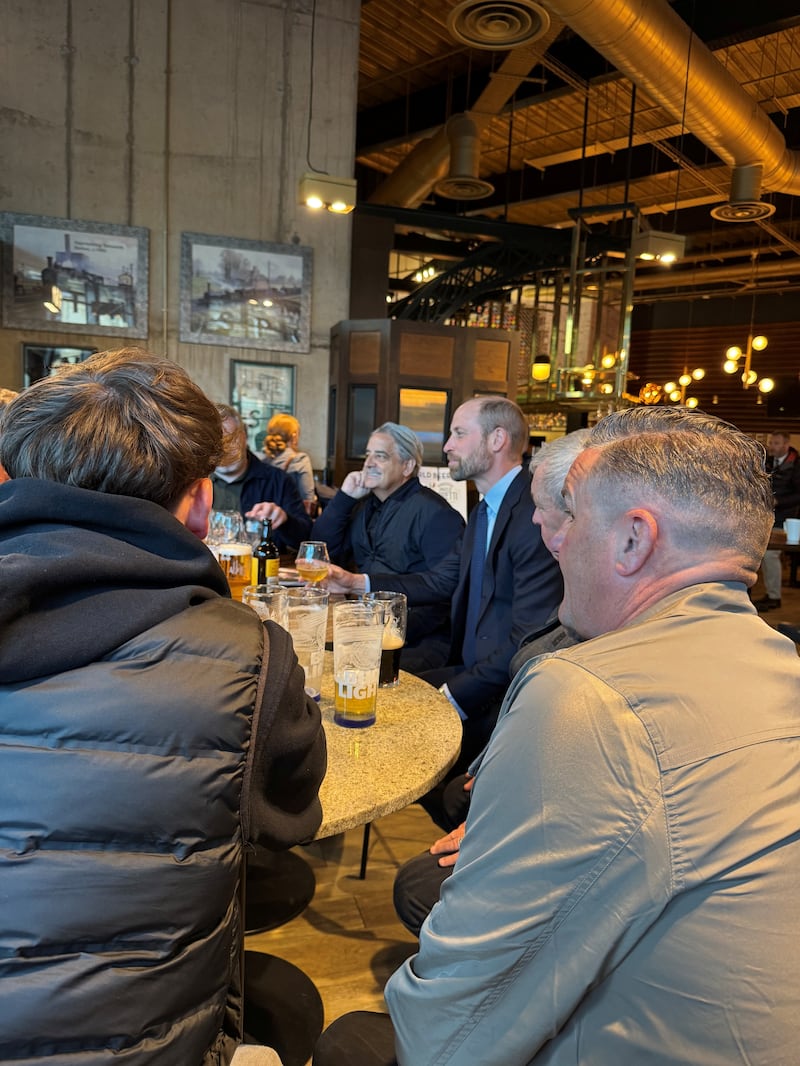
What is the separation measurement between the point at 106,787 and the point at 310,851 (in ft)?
7.52

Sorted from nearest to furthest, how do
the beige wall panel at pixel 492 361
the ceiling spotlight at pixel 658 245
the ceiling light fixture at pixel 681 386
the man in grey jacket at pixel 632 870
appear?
the man in grey jacket at pixel 632 870
the ceiling spotlight at pixel 658 245
the beige wall panel at pixel 492 361
the ceiling light fixture at pixel 681 386

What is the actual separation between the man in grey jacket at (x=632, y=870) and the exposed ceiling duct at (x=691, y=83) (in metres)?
5.47

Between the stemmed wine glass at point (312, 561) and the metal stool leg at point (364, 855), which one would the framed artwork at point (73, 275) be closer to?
the stemmed wine glass at point (312, 561)

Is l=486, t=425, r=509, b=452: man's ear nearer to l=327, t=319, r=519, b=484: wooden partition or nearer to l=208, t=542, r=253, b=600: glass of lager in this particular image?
l=208, t=542, r=253, b=600: glass of lager

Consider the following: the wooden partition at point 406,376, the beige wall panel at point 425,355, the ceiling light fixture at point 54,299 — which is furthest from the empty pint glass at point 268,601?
→ the beige wall panel at point 425,355

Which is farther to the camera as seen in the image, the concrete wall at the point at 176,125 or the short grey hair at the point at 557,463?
the concrete wall at the point at 176,125

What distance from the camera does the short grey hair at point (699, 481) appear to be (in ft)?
2.99

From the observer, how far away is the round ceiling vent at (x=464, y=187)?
7.99 m

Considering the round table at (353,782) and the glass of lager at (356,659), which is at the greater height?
the glass of lager at (356,659)

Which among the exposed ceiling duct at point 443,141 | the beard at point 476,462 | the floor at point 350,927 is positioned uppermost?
the exposed ceiling duct at point 443,141

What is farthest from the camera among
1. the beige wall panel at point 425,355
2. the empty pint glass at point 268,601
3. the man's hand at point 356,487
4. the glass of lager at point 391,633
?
the beige wall panel at point 425,355

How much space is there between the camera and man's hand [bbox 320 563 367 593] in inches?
108

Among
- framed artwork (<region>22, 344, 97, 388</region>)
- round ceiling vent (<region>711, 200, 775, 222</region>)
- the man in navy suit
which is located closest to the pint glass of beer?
the man in navy suit

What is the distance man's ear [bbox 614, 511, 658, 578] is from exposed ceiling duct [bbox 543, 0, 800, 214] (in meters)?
5.21
